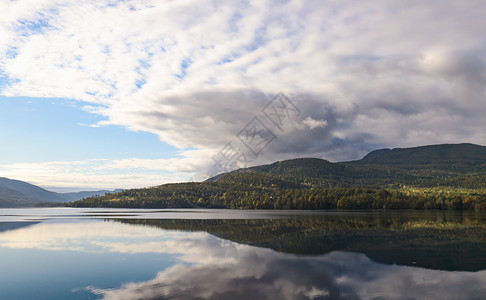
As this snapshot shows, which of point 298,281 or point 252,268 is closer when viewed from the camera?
point 298,281

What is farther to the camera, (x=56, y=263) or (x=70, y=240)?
(x=70, y=240)

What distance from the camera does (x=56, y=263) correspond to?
1578 inches

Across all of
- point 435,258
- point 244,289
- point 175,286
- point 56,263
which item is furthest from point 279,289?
point 56,263

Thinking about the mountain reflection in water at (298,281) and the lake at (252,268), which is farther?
the lake at (252,268)

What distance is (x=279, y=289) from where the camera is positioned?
1060 inches

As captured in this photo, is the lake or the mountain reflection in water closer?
the mountain reflection in water

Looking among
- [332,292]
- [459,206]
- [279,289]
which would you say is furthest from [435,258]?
[459,206]

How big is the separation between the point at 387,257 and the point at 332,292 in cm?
1662

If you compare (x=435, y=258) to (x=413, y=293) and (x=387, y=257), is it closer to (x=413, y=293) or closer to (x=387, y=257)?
(x=387, y=257)

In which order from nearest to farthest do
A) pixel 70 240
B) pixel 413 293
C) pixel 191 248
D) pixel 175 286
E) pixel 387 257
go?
1. pixel 413 293
2. pixel 175 286
3. pixel 387 257
4. pixel 191 248
5. pixel 70 240

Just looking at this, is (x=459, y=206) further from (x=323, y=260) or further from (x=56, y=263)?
(x=56, y=263)

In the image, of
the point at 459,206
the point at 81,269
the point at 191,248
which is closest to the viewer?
the point at 81,269

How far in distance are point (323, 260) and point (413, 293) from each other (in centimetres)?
1307

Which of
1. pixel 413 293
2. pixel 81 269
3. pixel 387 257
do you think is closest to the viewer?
pixel 413 293
